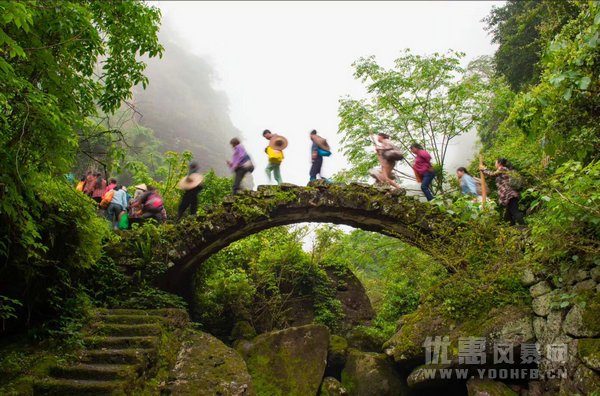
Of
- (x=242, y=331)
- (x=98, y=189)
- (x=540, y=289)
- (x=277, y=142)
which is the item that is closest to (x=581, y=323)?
(x=540, y=289)

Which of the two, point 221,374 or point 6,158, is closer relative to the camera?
point 6,158

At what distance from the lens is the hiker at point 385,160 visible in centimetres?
797

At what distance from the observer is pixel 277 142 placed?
7902mm

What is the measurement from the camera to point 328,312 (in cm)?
982

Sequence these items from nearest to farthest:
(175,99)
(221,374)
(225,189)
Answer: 1. (221,374)
2. (225,189)
3. (175,99)

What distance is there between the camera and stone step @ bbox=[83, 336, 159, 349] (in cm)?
502

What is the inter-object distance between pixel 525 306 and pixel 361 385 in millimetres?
3390

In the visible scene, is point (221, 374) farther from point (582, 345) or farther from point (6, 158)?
point (582, 345)

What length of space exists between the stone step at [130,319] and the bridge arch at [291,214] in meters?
1.44

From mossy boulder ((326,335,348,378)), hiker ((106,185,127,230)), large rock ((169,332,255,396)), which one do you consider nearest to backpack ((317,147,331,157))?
mossy boulder ((326,335,348,378))

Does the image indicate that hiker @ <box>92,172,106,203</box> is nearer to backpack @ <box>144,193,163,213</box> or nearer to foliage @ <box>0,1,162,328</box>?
backpack @ <box>144,193,163,213</box>

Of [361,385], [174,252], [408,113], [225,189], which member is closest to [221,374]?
[174,252]

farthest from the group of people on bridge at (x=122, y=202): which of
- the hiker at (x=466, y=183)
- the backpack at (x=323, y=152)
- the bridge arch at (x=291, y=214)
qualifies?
the hiker at (x=466, y=183)

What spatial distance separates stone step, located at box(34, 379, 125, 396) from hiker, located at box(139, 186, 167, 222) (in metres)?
4.38
